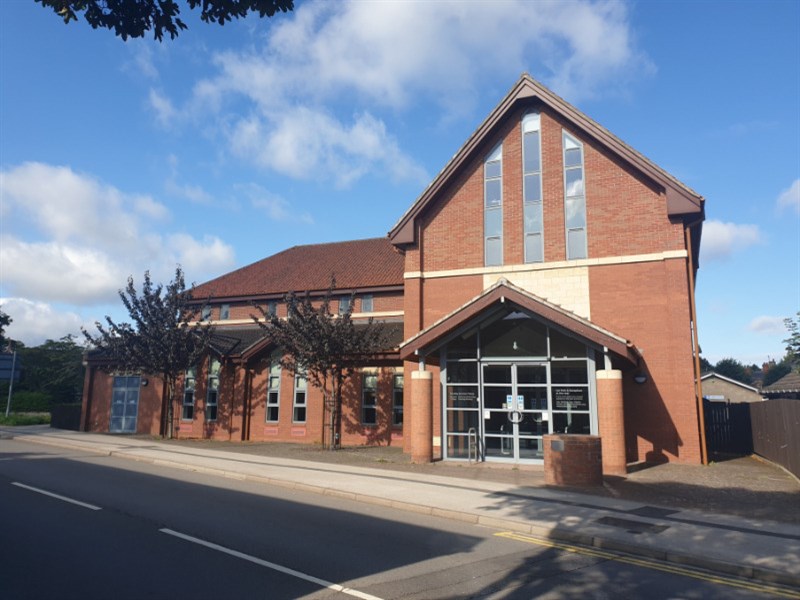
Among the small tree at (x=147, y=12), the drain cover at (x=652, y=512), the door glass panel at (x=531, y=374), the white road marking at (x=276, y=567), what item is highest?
the small tree at (x=147, y=12)

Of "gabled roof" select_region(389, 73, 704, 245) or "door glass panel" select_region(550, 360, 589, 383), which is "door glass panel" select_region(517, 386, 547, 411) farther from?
"gabled roof" select_region(389, 73, 704, 245)

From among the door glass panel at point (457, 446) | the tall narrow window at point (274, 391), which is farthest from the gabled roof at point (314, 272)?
the door glass panel at point (457, 446)

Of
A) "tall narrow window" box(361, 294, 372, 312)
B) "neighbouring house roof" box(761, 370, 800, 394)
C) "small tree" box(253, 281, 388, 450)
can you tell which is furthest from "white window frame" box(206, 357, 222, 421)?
"neighbouring house roof" box(761, 370, 800, 394)

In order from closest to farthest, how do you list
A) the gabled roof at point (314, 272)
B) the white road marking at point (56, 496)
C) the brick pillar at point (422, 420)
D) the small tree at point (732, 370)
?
the white road marking at point (56, 496)
the brick pillar at point (422, 420)
the gabled roof at point (314, 272)
the small tree at point (732, 370)

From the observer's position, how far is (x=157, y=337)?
80.4 ft

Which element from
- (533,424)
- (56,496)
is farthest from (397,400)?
(56,496)

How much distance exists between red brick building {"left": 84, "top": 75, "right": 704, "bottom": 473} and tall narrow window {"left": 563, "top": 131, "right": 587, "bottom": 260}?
0.05m

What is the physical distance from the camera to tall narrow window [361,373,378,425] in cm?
2380

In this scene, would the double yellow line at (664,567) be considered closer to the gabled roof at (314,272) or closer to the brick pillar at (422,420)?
the brick pillar at (422,420)

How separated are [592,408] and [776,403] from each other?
5.20 metres

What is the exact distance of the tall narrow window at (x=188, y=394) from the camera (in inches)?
1085

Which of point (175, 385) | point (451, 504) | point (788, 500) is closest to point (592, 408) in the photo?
point (788, 500)

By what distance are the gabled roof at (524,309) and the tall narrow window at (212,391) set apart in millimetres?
13004

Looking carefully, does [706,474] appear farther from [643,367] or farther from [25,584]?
[25,584]
